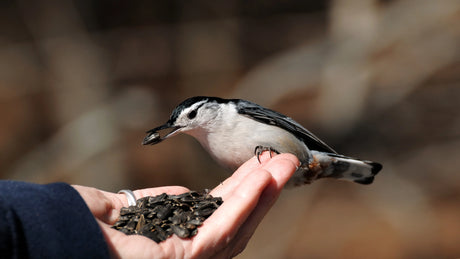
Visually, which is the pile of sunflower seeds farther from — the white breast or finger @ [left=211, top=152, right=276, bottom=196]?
the white breast

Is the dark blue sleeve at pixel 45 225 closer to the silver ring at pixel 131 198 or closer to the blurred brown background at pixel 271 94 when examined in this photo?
the silver ring at pixel 131 198

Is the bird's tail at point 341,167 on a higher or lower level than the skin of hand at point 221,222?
lower

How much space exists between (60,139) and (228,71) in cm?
177

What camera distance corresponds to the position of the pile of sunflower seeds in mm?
1228

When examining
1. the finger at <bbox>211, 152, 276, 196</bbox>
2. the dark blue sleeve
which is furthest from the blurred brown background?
the dark blue sleeve

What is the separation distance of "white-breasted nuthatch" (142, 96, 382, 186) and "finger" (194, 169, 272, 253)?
50 cm

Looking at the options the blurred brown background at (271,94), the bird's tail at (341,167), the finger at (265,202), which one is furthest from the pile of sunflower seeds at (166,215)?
the blurred brown background at (271,94)

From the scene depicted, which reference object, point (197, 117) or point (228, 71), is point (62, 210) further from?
point (228, 71)

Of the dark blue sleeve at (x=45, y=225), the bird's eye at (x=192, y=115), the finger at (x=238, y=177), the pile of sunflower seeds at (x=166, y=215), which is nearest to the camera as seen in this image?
the dark blue sleeve at (x=45, y=225)

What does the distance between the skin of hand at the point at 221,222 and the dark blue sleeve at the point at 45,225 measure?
0.08 m

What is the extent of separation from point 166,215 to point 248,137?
537 millimetres

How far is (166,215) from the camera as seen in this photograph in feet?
4.50

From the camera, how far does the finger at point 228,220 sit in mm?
1169

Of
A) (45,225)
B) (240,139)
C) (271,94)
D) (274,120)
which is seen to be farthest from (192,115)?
(271,94)
